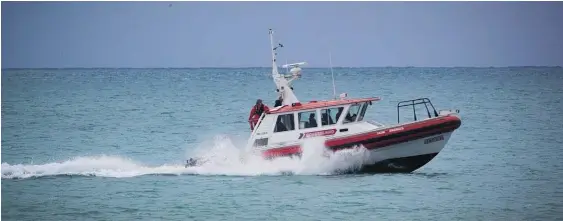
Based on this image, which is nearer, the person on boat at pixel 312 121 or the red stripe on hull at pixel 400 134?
the red stripe on hull at pixel 400 134

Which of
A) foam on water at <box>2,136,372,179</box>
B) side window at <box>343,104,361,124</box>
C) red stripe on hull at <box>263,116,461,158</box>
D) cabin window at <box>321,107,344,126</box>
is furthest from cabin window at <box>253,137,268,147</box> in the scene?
side window at <box>343,104,361,124</box>

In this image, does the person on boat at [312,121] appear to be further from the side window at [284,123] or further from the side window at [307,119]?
the side window at [284,123]

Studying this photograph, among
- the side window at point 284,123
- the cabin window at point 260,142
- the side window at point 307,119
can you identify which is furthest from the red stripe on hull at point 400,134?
the cabin window at point 260,142

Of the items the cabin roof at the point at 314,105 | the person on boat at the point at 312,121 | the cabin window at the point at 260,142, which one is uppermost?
the cabin roof at the point at 314,105

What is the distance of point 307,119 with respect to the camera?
21.3m

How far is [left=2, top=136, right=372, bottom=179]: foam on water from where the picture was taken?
21125mm

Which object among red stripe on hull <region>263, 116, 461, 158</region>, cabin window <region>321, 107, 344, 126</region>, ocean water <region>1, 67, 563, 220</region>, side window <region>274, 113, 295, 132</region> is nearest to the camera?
ocean water <region>1, 67, 563, 220</region>

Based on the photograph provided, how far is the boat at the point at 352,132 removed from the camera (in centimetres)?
2073

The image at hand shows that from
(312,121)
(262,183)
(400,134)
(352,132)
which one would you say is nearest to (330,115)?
(312,121)

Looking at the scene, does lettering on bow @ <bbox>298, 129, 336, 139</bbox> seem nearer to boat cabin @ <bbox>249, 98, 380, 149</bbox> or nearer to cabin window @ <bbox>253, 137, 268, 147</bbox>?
boat cabin @ <bbox>249, 98, 380, 149</bbox>

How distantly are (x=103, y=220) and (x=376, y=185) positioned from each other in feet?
19.6

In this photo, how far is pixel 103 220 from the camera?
691 inches

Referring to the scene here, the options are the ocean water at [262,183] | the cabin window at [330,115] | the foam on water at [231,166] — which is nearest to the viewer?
the ocean water at [262,183]

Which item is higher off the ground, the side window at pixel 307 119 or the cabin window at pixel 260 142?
the side window at pixel 307 119
